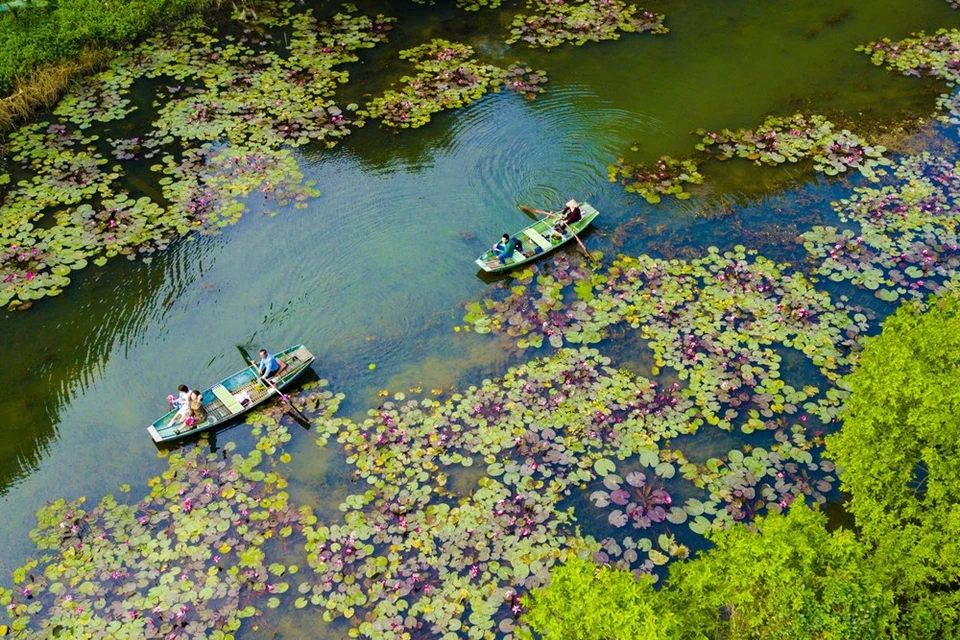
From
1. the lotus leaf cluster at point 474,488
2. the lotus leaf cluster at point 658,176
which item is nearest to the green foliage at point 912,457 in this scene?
the lotus leaf cluster at point 474,488

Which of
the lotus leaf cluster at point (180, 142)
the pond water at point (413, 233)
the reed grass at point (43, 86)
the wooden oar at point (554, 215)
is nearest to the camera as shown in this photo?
the pond water at point (413, 233)

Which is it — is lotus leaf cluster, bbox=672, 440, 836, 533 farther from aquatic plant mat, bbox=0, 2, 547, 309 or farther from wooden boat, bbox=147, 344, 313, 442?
aquatic plant mat, bbox=0, 2, 547, 309

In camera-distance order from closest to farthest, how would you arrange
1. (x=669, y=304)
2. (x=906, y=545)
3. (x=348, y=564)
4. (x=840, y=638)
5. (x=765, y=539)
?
(x=840, y=638) → (x=765, y=539) → (x=906, y=545) → (x=348, y=564) → (x=669, y=304)

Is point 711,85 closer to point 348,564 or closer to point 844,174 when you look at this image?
point 844,174

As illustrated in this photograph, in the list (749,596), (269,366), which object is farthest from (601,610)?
(269,366)

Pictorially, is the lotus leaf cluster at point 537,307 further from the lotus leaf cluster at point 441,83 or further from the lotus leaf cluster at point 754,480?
the lotus leaf cluster at point 441,83

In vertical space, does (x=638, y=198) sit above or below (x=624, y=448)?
above

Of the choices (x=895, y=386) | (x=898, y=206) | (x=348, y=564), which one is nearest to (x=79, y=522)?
(x=348, y=564)
